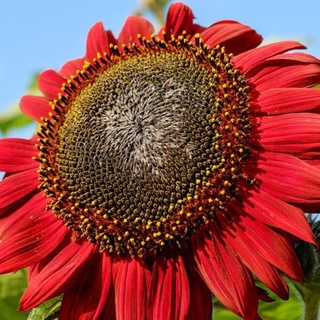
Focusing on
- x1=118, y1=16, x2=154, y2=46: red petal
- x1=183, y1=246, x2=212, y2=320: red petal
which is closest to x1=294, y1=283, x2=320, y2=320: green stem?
x1=183, y1=246, x2=212, y2=320: red petal

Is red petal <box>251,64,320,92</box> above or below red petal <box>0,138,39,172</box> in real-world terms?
below

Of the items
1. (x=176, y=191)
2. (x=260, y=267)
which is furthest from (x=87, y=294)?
(x=260, y=267)

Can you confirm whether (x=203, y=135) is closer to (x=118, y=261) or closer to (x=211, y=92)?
(x=211, y=92)

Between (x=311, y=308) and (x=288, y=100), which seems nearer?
(x=288, y=100)

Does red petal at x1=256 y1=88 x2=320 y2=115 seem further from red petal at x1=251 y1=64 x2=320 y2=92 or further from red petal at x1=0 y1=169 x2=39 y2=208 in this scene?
red petal at x1=0 y1=169 x2=39 y2=208

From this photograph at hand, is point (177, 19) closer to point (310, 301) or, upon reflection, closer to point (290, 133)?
point (290, 133)
